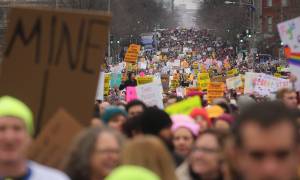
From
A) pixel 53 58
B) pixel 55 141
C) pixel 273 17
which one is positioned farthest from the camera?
pixel 273 17

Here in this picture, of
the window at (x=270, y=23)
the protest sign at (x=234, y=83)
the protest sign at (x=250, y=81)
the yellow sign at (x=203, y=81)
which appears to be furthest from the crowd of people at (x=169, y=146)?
the window at (x=270, y=23)

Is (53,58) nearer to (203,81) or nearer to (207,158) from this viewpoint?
(207,158)

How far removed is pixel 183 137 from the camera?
23.7 feet

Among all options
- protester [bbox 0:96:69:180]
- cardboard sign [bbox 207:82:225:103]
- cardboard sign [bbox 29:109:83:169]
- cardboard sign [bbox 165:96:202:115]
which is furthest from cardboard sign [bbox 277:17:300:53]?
protester [bbox 0:96:69:180]

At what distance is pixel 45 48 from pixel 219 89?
10757 millimetres

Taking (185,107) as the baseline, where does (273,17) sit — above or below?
above

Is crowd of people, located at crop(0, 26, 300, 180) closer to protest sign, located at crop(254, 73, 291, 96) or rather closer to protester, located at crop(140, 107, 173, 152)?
protester, located at crop(140, 107, 173, 152)

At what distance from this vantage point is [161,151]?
5.21 metres

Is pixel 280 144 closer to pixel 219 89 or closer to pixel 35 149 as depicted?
pixel 35 149

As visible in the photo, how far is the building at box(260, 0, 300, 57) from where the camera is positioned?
188 feet

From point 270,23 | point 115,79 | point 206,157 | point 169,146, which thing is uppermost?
point 270,23

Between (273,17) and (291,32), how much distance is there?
2954 inches

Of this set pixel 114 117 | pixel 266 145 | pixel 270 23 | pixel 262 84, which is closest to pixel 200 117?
pixel 114 117

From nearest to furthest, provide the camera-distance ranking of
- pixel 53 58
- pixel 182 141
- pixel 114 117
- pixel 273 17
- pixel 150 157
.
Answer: pixel 150 157 → pixel 53 58 → pixel 182 141 → pixel 114 117 → pixel 273 17
